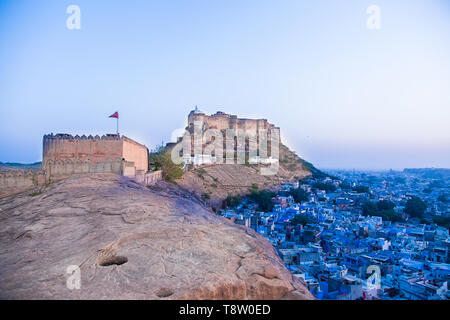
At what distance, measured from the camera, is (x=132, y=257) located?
11.5 ft

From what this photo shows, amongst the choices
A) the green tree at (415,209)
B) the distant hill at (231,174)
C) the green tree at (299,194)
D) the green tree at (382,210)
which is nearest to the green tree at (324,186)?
the distant hill at (231,174)

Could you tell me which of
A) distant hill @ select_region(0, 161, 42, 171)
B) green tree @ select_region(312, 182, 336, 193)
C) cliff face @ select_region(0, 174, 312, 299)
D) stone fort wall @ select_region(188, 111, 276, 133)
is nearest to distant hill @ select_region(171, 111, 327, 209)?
stone fort wall @ select_region(188, 111, 276, 133)

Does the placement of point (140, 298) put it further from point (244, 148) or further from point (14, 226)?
point (244, 148)

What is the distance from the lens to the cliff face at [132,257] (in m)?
2.88

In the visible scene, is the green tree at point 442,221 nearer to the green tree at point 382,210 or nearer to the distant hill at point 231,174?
the green tree at point 382,210

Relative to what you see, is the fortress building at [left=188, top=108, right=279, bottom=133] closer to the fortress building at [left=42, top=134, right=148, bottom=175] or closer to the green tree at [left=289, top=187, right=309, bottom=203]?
the green tree at [left=289, top=187, right=309, bottom=203]

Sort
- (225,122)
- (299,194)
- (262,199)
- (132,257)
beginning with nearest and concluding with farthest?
(132,257)
(262,199)
(299,194)
(225,122)

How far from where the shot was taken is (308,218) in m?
24.1

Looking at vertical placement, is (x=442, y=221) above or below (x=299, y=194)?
below

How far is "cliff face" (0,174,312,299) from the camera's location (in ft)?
9.45

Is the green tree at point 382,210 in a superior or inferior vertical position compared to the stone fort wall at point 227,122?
inferior

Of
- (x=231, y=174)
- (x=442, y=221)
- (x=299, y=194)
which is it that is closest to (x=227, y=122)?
(x=231, y=174)

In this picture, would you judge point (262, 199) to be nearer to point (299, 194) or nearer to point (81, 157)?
point (299, 194)
